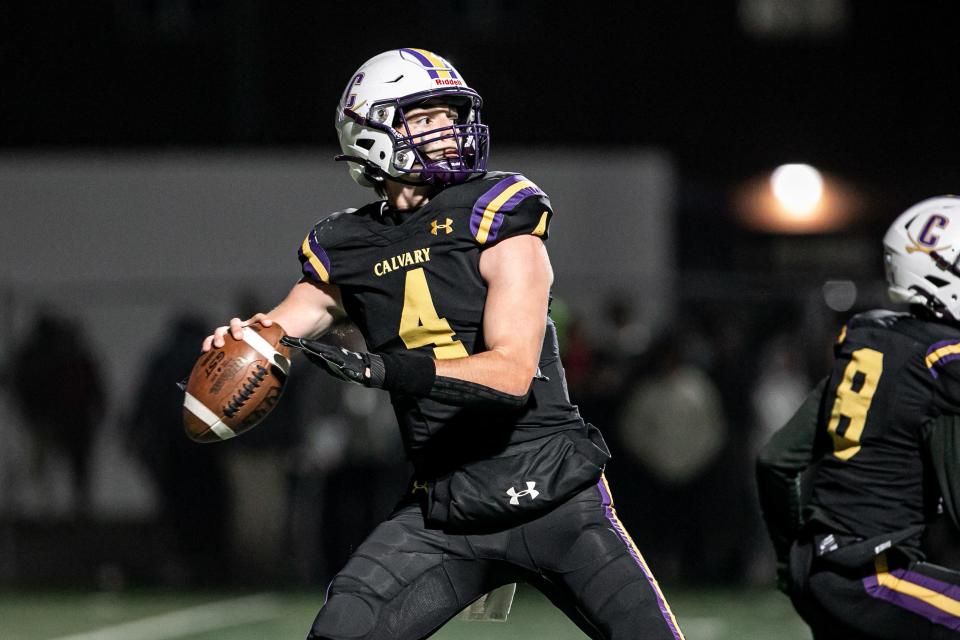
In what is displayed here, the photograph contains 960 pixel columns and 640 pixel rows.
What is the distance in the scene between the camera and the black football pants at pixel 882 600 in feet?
12.0

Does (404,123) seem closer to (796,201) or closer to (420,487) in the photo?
(420,487)

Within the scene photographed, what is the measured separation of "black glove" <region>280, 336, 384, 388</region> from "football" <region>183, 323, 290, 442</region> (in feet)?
1.33

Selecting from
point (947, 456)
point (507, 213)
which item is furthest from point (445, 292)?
point (947, 456)

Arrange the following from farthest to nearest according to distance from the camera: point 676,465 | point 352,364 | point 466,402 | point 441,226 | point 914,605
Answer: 1. point 676,465
2. point 914,605
3. point 441,226
4. point 466,402
5. point 352,364

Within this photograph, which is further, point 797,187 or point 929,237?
point 797,187

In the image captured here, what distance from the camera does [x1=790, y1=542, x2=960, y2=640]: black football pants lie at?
3.65 meters

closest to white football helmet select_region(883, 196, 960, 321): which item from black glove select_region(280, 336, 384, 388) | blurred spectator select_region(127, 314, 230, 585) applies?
black glove select_region(280, 336, 384, 388)

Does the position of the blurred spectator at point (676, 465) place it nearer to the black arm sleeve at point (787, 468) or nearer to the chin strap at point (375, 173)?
the black arm sleeve at point (787, 468)

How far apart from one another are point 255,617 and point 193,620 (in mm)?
333

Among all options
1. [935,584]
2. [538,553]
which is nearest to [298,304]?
[538,553]

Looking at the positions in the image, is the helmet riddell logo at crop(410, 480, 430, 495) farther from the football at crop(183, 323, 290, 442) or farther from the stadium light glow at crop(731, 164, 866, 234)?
the stadium light glow at crop(731, 164, 866, 234)

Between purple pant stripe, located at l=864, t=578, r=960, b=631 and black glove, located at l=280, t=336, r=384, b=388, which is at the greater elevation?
black glove, located at l=280, t=336, r=384, b=388

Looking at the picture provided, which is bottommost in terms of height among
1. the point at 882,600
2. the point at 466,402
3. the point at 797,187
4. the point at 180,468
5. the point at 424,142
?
the point at 797,187

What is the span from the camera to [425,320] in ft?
11.2
